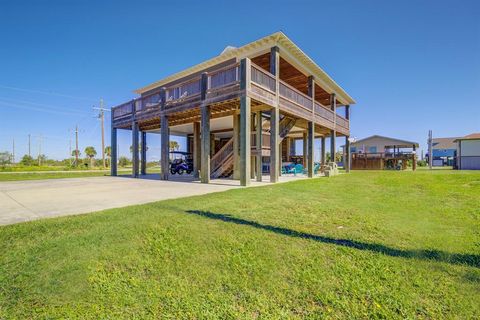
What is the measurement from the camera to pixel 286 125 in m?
14.5

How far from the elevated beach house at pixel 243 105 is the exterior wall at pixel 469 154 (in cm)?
2152

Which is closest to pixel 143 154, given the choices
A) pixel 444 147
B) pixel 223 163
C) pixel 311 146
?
pixel 223 163

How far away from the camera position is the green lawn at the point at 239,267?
7.15ft

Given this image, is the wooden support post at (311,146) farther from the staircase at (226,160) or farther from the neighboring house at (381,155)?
the neighboring house at (381,155)

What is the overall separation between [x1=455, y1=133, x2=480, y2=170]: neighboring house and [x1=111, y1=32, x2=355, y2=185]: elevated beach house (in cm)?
2148

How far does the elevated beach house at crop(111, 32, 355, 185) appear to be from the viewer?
33.5 feet

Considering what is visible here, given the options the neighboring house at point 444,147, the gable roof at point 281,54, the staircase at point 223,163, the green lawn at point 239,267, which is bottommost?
the green lawn at point 239,267

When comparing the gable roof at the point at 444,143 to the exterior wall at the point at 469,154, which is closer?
the exterior wall at the point at 469,154

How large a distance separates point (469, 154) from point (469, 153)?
13cm

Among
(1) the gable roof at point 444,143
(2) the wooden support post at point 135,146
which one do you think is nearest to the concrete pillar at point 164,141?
(2) the wooden support post at point 135,146

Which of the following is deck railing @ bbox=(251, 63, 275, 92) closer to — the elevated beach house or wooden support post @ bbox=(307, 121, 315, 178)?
the elevated beach house

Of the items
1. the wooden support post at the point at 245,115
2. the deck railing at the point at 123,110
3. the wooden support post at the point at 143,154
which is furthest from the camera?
the wooden support post at the point at 143,154

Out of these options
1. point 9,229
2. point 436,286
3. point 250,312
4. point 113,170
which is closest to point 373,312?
point 436,286

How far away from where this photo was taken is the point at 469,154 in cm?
2862
